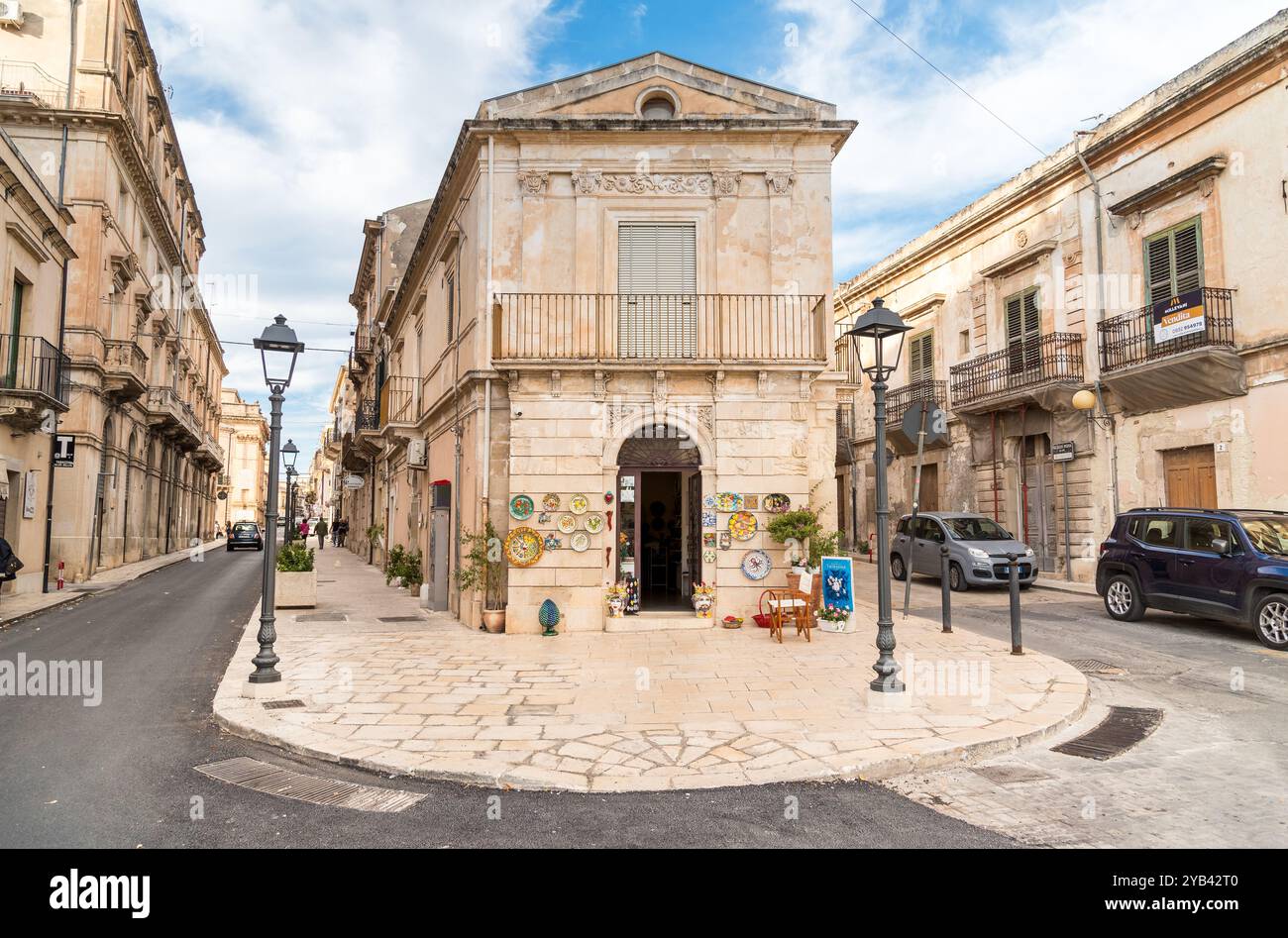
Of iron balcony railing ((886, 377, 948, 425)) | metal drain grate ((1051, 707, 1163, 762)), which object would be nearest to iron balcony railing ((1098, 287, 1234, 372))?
iron balcony railing ((886, 377, 948, 425))

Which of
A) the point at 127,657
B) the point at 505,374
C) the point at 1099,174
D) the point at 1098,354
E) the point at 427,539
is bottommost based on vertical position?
the point at 127,657

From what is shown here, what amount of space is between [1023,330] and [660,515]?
1286cm

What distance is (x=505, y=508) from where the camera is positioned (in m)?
11.9

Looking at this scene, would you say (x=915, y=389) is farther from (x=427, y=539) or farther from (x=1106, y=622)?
Answer: (x=427, y=539)

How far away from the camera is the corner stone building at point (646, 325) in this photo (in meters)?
11.6

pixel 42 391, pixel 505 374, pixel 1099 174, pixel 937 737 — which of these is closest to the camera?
pixel 937 737

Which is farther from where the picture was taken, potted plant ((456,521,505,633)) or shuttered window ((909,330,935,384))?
shuttered window ((909,330,935,384))

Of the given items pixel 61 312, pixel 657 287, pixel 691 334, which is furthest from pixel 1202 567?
pixel 61 312

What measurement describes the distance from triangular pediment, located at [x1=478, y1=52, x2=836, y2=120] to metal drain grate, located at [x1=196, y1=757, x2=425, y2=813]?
34.3 ft

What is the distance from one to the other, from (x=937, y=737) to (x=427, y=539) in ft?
43.0

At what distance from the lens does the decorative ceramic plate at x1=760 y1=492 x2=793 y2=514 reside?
11547mm

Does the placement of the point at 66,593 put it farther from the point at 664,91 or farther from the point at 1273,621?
the point at 1273,621

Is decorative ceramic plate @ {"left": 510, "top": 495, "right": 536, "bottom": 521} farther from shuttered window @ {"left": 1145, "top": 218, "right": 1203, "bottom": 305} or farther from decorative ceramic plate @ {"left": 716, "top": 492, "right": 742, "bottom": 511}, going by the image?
shuttered window @ {"left": 1145, "top": 218, "right": 1203, "bottom": 305}
